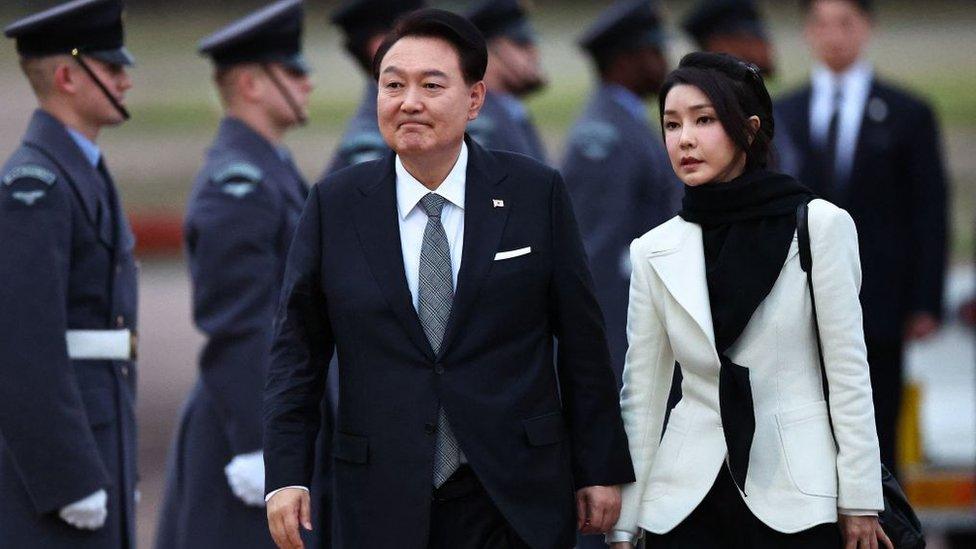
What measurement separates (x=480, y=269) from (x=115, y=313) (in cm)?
137

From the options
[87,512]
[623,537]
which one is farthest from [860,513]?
[87,512]

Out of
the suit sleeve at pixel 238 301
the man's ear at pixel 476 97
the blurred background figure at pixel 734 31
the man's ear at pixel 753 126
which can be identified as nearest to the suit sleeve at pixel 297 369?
the man's ear at pixel 476 97

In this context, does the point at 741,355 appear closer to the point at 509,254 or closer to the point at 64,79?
the point at 509,254

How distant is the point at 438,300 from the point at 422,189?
0.26 meters

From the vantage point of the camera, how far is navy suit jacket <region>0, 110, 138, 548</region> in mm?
4906

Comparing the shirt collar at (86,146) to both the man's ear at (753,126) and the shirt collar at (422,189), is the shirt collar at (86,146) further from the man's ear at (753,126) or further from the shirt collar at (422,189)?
the man's ear at (753,126)

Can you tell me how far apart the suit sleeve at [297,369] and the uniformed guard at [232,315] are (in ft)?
4.07

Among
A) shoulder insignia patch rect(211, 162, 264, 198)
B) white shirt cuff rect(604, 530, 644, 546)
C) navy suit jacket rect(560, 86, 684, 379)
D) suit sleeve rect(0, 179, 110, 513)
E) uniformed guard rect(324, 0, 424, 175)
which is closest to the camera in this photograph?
white shirt cuff rect(604, 530, 644, 546)

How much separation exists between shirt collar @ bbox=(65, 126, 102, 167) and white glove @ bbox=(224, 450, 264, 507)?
2.97ft

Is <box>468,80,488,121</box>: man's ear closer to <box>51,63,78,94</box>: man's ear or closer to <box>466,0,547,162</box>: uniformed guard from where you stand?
<box>51,63,78,94</box>: man's ear

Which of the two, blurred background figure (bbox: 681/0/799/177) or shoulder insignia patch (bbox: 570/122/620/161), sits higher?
blurred background figure (bbox: 681/0/799/177)

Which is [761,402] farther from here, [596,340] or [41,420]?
[41,420]

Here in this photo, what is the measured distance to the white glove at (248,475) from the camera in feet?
18.2

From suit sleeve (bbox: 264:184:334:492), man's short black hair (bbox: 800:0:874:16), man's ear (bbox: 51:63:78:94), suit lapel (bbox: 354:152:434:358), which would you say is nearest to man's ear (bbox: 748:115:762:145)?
suit lapel (bbox: 354:152:434:358)
